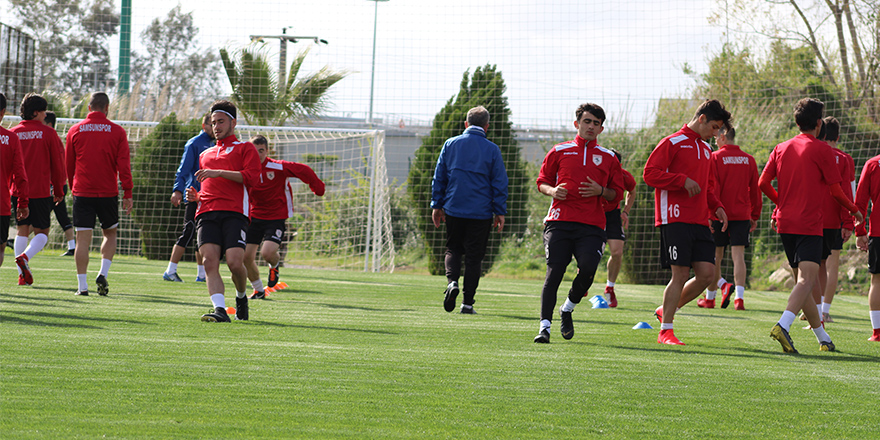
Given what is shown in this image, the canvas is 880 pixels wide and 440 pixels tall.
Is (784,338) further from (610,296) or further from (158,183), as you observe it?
(158,183)

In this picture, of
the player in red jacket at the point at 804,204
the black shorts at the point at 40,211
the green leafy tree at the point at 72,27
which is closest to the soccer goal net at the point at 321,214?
the black shorts at the point at 40,211

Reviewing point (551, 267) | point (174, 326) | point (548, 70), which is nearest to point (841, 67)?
point (548, 70)

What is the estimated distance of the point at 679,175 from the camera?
18.3 ft

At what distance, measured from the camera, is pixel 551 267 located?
5660 millimetres

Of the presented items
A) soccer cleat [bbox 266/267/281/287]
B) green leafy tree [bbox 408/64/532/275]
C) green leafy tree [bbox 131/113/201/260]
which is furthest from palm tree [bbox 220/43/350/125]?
soccer cleat [bbox 266/267/281/287]

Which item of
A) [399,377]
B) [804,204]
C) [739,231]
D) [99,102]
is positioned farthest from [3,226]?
[739,231]

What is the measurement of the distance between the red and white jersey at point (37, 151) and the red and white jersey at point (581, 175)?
4.79 meters

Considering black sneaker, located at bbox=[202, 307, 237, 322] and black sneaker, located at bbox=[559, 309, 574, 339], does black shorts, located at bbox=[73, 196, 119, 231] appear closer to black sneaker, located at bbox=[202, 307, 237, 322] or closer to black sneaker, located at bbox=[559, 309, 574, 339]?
black sneaker, located at bbox=[202, 307, 237, 322]

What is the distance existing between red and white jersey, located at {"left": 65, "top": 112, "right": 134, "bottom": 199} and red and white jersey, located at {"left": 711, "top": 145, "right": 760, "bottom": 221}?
6.10 meters

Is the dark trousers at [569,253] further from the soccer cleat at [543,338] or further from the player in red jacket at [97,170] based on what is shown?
the player in red jacket at [97,170]

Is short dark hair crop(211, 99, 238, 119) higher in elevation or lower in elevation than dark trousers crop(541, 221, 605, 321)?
higher

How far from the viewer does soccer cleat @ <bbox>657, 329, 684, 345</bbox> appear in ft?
18.7

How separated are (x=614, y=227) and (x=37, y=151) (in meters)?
6.00

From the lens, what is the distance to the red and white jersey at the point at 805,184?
18.5 feet
